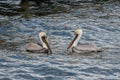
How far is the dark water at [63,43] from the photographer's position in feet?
48.7

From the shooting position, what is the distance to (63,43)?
18.6 metres

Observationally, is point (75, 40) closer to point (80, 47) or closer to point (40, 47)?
point (80, 47)

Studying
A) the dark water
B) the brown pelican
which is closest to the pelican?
the dark water

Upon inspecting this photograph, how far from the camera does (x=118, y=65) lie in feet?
51.2

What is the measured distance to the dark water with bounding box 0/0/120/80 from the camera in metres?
14.9

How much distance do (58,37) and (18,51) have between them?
8.69ft

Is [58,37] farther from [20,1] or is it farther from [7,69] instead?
[20,1]

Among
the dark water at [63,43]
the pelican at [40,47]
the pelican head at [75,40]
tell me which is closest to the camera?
the dark water at [63,43]

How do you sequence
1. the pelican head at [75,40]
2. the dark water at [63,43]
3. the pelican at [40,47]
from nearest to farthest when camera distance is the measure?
1. the dark water at [63,43]
2. the pelican at [40,47]
3. the pelican head at [75,40]

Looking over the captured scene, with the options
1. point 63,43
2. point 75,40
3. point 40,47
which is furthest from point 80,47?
point 40,47

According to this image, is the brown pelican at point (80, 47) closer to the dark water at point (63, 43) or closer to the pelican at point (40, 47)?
the dark water at point (63, 43)

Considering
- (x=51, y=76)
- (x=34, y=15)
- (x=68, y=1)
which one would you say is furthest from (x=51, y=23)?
(x=51, y=76)

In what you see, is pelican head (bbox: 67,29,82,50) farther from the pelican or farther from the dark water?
the pelican

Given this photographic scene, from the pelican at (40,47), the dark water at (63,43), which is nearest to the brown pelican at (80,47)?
the dark water at (63,43)
